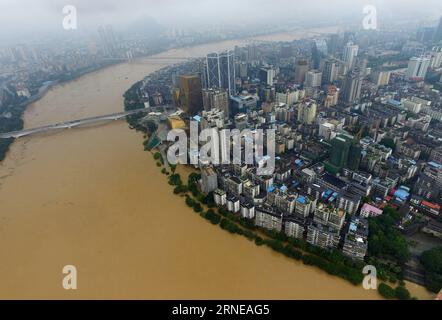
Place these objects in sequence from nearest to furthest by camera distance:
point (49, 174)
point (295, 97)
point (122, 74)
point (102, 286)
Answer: point (102, 286), point (49, 174), point (295, 97), point (122, 74)

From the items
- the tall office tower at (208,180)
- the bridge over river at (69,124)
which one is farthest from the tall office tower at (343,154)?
the bridge over river at (69,124)

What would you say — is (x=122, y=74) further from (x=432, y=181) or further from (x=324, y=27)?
(x=324, y=27)

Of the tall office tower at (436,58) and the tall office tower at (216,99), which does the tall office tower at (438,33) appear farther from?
the tall office tower at (216,99)

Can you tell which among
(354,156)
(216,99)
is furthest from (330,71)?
(354,156)

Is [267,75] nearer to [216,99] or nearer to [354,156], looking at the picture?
[216,99]

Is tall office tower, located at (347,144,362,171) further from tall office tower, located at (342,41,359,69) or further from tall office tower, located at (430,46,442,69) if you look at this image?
tall office tower, located at (430,46,442,69)

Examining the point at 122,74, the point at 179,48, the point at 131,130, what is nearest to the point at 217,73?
the point at 131,130
